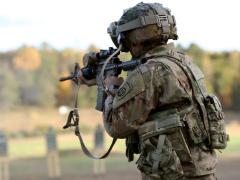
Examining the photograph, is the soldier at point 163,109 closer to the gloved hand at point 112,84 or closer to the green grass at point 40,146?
the gloved hand at point 112,84

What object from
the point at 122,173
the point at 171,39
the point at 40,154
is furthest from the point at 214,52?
the point at 171,39

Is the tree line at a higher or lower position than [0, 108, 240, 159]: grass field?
higher

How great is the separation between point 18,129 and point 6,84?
43.4 inches

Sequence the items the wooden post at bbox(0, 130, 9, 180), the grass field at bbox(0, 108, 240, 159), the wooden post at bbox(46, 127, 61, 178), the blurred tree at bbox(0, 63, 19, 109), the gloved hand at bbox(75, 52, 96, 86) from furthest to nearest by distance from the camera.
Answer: the blurred tree at bbox(0, 63, 19, 109)
the grass field at bbox(0, 108, 240, 159)
the wooden post at bbox(46, 127, 61, 178)
the wooden post at bbox(0, 130, 9, 180)
the gloved hand at bbox(75, 52, 96, 86)

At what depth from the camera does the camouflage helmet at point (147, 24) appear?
2668 millimetres

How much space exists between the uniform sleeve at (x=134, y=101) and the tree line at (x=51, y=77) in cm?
974

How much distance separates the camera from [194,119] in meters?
2.62

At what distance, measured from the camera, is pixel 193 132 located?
2.60 m

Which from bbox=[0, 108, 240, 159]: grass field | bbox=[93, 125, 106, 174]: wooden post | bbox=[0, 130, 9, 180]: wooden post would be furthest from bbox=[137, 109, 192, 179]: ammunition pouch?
bbox=[0, 108, 240, 159]: grass field

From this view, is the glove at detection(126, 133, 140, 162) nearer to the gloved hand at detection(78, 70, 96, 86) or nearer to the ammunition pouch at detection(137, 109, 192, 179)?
the ammunition pouch at detection(137, 109, 192, 179)

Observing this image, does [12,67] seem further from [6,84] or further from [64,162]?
[64,162]

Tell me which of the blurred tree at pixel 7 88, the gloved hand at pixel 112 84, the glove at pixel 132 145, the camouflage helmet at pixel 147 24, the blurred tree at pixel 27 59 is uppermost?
the blurred tree at pixel 27 59

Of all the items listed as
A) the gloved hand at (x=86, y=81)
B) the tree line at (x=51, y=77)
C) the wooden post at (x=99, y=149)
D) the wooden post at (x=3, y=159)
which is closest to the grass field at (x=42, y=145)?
the wooden post at (x=99, y=149)

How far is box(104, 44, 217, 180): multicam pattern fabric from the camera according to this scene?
2.55m
